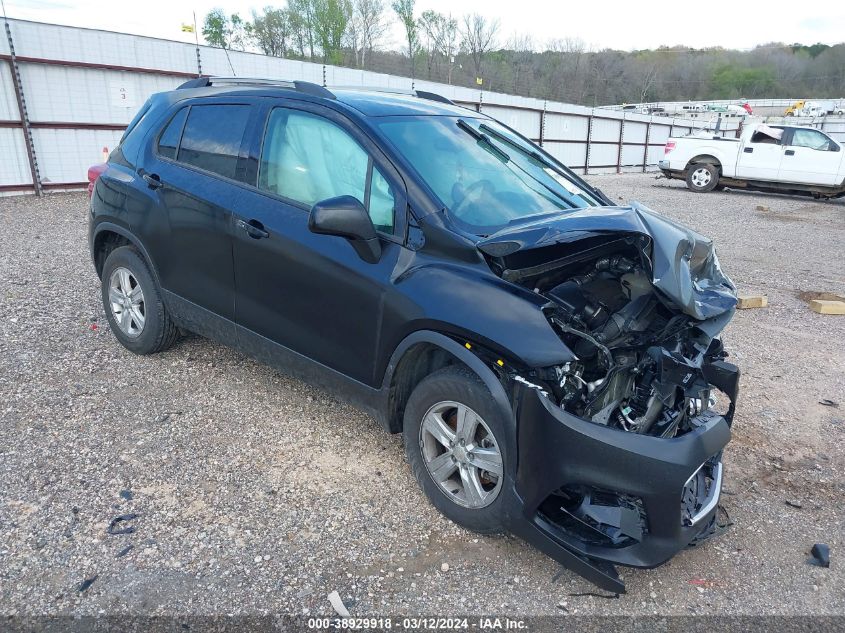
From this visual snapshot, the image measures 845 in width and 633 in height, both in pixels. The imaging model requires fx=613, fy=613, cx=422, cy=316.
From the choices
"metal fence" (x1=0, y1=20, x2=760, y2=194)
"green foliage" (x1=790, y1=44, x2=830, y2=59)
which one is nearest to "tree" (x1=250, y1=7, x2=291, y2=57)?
"metal fence" (x1=0, y1=20, x2=760, y2=194)

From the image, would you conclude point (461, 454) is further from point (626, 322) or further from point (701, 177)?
point (701, 177)

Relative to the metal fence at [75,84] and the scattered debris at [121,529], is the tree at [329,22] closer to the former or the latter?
the metal fence at [75,84]

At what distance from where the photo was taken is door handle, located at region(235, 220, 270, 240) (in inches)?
135

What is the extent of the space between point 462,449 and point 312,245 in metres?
1.31

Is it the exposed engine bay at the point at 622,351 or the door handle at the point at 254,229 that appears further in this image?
the door handle at the point at 254,229

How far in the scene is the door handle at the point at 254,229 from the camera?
11.3 ft

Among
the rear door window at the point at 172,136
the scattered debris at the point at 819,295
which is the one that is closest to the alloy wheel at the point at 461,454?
the rear door window at the point at 172,136

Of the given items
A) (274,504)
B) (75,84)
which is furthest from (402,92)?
(75,84)

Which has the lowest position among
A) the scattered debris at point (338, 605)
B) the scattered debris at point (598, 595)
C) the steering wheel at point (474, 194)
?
the scattered debris at point (598, 595)

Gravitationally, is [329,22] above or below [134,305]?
above

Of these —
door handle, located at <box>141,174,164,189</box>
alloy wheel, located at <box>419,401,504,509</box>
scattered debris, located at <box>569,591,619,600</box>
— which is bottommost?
scattered debris, located at <box>569,591,619,600</box>

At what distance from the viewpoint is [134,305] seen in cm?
448

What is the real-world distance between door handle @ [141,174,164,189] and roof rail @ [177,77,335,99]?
0.75 metres

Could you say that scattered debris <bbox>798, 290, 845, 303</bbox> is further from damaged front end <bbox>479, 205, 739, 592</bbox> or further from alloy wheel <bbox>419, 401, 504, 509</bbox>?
alloy wheel <bbox>419, 401, 504, 509</bbox>
